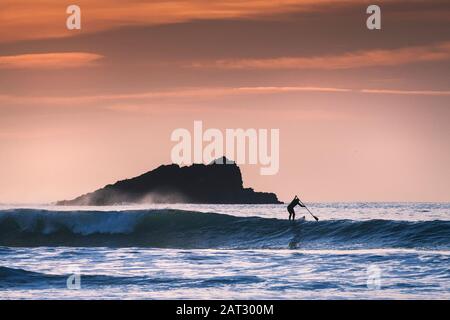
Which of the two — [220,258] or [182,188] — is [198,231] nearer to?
[220,258]

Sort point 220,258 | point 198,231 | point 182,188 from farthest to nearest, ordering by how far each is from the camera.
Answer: point 182,188
point 198,231
point 220,258

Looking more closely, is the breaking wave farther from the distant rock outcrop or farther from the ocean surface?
the distant rock outcrop

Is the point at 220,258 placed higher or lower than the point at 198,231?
higher

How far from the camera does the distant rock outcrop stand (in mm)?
127688

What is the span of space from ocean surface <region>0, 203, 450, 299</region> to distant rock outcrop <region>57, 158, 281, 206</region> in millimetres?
78441

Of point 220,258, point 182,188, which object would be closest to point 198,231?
point 220,258

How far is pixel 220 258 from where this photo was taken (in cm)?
2869

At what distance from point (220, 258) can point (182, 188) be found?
325 ft

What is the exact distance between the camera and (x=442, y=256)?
26.9 m

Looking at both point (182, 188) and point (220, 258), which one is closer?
point (220, 258)

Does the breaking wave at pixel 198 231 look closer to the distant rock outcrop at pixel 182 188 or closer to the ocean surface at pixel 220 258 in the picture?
the ocean surface at pixel 220 258

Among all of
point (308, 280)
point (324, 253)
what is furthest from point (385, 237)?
point (308, 280)

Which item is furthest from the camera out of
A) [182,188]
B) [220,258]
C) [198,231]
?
[182,188]
